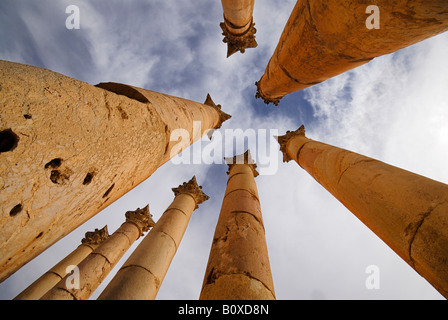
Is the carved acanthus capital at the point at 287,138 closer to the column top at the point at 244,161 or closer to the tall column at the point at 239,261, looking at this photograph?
the column top at the point at 244,161

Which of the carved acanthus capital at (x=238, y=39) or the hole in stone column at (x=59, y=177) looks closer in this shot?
the hole in stone column at (x=59, y=177)

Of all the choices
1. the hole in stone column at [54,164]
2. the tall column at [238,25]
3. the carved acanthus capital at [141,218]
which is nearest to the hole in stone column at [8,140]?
the hole in stone column at [54,164]

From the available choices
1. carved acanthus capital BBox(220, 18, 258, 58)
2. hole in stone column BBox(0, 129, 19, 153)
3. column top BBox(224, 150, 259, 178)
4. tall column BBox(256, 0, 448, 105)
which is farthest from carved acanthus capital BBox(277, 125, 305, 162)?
hole in stone column BBox(0, 129, 19, 153)

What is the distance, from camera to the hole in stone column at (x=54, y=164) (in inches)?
87.1

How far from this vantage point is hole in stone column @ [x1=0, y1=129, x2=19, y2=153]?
1887 millimetres

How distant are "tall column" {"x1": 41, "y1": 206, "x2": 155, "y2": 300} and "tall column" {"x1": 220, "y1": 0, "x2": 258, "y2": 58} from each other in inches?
420

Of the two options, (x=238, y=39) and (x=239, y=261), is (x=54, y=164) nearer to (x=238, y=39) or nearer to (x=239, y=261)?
(x=239, y=261)

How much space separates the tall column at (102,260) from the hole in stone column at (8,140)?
22.9 ft

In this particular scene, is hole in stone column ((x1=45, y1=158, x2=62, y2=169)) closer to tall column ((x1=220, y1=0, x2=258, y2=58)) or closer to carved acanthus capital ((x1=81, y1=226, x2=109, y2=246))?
tall column ((x1=220, y1=0, x2=258, y2=58))

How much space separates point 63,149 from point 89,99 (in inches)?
33.7

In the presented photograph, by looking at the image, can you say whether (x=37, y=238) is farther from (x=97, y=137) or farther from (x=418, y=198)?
(x=418, y=198)

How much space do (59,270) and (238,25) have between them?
14.6 metres

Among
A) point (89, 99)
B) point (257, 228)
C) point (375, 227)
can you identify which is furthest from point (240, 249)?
point (89, 99)

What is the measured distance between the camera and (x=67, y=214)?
8.60ft
